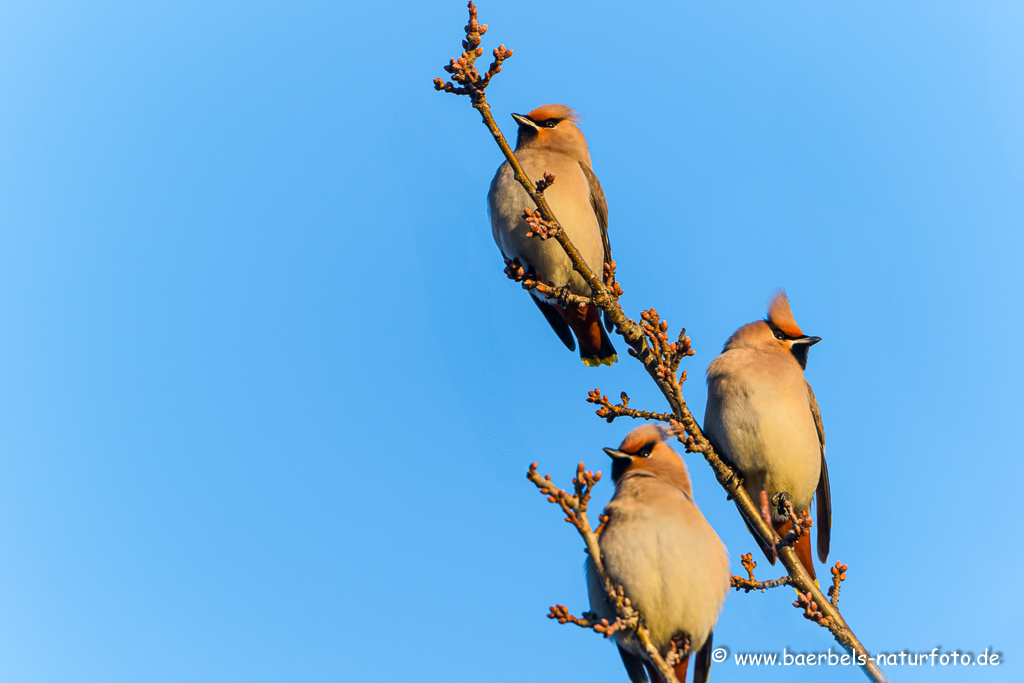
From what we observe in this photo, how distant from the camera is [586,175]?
6148 mm

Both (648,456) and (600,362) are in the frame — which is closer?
(648,456)

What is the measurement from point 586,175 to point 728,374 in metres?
1.74

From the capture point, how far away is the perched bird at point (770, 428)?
4.84 metres

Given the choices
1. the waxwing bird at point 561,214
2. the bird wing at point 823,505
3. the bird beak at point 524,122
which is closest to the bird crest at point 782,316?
the bird wing at point 823,505

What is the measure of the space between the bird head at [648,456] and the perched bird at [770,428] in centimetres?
26

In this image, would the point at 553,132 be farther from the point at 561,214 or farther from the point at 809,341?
the point at 809,341

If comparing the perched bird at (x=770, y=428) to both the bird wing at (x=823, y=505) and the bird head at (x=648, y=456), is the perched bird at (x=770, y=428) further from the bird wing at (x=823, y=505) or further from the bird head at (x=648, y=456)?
the bird head at (x=648, y=456)

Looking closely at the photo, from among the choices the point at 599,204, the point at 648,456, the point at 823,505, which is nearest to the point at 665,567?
the point at 648,456

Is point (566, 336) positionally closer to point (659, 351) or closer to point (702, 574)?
point (659, 351)

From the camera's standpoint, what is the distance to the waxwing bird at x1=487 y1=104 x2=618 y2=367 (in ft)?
18.6


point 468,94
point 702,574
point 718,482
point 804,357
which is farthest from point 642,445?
point 468,94

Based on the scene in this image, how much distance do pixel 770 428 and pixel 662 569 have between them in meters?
1.17

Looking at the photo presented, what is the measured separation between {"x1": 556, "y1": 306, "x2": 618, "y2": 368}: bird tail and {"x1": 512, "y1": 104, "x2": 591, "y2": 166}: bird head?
1010 millimetres

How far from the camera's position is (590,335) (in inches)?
235
